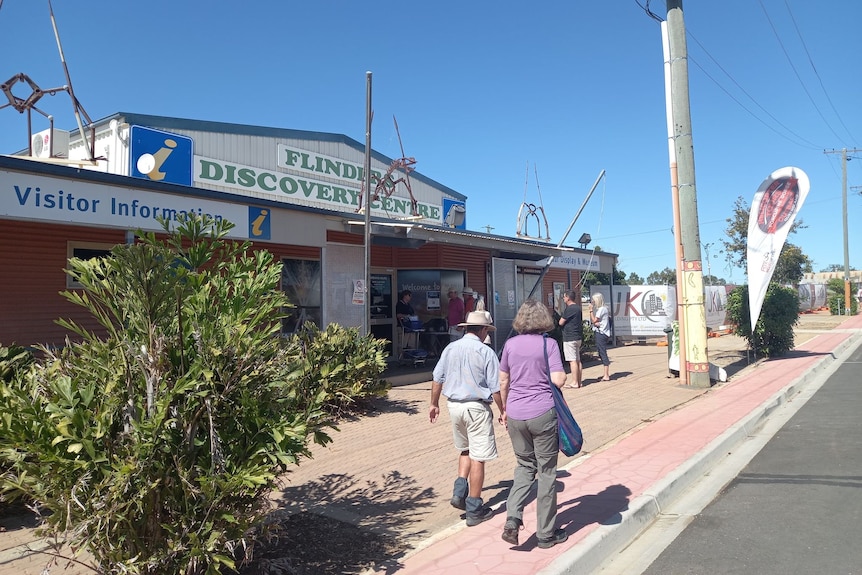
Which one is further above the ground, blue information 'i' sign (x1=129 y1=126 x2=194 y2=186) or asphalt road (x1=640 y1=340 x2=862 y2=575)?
blue information 'i' sign (x1=129 y1=126 x2=194 y2=186)

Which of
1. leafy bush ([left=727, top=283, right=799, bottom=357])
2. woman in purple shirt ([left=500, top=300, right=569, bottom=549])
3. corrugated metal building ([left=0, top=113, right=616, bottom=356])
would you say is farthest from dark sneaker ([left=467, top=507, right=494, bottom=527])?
leafy bush ([left=727, top=283, right=799, bottom=357])

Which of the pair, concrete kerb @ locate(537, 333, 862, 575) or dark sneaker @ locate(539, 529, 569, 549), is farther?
dark sneaker @ locate(539, 529, 569, 549)

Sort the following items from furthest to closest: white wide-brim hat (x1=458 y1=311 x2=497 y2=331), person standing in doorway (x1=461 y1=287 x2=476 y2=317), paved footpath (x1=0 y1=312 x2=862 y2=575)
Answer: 1. person standing in doorway (x1=461 y1=287 x2=476 y2=317)
2. white wide-brim hat (x1=458 y1=311 x2=497 y2=331)
3. paved footpath (x1=0 y1=312 x2=862 y2=575)

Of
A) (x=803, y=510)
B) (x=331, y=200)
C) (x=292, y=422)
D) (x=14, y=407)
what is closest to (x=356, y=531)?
(x=292, y=422)

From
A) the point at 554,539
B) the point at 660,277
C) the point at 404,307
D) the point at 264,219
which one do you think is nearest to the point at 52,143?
the point at 264,219

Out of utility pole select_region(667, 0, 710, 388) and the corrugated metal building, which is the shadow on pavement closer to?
the corrugated metal building

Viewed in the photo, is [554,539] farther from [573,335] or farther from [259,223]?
[573,335]

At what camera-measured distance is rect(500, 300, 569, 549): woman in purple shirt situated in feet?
13.8

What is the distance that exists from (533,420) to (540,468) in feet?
1.19

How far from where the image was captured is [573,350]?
35.9ft

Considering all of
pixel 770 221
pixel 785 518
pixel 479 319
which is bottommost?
pixel 785 518

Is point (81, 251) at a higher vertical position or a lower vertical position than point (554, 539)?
higher

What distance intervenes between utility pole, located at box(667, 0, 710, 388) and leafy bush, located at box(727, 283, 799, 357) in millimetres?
5338

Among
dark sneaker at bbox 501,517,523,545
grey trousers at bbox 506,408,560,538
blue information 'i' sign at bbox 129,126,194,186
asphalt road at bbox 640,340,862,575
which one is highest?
blue information 'i' sign at bbox 129,126,194,186
